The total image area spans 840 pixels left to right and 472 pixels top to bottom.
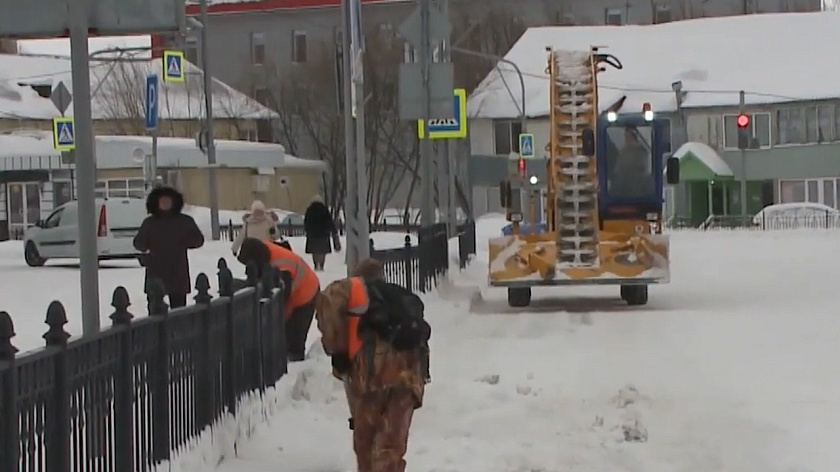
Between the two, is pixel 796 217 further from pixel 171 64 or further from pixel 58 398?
pixel 58 398

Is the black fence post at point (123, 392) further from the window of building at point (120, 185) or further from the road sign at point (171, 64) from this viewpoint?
the window of building at point (120, 185)

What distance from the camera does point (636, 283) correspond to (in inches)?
926

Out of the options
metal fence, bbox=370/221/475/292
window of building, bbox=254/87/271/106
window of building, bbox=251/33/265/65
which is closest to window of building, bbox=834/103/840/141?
window of building, bbox=254/87/271/106

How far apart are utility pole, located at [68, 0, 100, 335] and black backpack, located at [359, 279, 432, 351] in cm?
174

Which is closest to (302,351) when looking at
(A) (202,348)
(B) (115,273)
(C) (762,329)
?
(A) (202,348)

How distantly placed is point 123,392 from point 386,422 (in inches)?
66.0

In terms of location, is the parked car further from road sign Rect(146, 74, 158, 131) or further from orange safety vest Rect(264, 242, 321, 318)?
orange safety vest Rect(264, 242, 321, 318)

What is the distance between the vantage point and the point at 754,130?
73.3 metres

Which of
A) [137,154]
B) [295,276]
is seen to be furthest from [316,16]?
[295,276]

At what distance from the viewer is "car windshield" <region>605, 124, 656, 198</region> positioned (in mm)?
25562

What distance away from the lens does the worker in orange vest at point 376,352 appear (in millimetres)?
8820

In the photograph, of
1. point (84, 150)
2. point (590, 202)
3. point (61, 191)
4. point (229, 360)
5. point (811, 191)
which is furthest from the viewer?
point (811, 191)

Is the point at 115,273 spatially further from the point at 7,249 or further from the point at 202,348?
the point at 202,348

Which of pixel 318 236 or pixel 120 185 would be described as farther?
pixel 120 185
